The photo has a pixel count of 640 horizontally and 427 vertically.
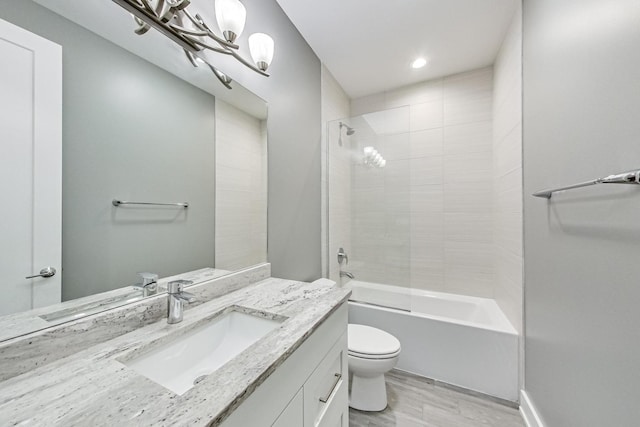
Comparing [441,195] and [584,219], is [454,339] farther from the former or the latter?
[441,195]

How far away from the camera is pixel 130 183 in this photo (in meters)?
0.81

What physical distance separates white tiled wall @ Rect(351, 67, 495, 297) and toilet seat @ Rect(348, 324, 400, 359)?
2.31 feet

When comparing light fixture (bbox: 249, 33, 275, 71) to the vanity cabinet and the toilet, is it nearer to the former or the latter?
the vanity cabinet

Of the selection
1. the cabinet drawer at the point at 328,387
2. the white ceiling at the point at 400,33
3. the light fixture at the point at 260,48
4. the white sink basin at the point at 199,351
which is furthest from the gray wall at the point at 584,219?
the light fixture at the point at 260,48

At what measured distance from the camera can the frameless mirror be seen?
58cm

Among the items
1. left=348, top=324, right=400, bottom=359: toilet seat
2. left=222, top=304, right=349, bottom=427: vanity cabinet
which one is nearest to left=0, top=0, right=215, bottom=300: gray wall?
left=222, top=304, right=349, bottom=427: vanity cabinet

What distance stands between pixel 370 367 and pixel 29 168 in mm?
1734

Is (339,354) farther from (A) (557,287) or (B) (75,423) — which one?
(A) (557,287)

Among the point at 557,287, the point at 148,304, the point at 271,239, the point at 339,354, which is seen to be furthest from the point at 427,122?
the point at 148,304

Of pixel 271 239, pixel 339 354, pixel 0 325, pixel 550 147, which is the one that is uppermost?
pixel 550 147

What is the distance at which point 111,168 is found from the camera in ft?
2.49

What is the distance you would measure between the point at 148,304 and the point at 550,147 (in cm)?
194

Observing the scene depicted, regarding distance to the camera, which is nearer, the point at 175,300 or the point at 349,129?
the point at 175,300

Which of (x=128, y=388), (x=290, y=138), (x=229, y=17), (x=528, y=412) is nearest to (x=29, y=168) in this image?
(x=128, y=388)
